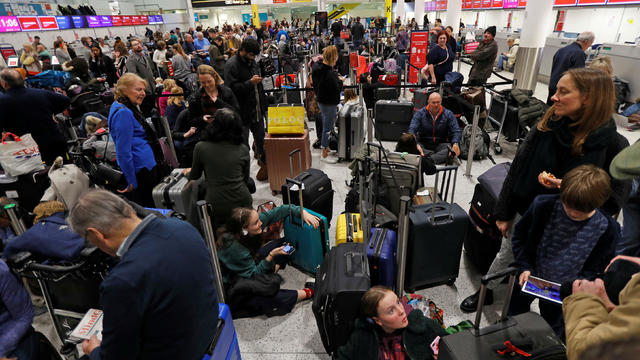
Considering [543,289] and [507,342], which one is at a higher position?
[543,289]

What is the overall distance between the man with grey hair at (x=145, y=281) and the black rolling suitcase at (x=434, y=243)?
1950mm

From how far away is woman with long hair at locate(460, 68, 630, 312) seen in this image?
6.65 ft

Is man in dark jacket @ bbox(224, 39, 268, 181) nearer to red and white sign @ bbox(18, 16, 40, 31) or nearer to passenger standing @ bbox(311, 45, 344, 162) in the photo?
passenger standing @ bbox(311, 45, 344, 162)

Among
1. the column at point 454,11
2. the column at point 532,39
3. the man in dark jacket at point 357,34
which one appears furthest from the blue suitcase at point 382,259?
the column at point 454,11

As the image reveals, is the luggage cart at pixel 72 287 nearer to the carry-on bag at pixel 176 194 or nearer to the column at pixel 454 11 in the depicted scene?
the carry-on bag at pixel 176 194

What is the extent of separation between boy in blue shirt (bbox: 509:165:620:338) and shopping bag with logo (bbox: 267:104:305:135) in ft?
10.7

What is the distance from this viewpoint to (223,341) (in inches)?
73.9

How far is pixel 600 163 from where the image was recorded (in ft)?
7.32

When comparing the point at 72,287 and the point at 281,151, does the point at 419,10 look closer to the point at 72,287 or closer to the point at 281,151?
the point at 281,151

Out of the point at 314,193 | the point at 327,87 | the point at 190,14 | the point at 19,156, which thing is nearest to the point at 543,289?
the point at 314,193

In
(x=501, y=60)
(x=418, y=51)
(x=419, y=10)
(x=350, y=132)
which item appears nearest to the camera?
(x=350, y=132)

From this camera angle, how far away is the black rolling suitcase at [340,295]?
2342 millimetres

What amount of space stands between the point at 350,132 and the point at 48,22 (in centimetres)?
1855

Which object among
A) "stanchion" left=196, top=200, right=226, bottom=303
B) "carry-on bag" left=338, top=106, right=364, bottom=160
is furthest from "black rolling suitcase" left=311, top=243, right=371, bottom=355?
"carry-on bag" left=338, top=106, right=364, bottom=160
